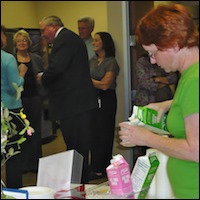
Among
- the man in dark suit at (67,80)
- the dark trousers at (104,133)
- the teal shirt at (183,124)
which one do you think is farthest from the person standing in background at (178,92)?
the dark trousers at (104,133)

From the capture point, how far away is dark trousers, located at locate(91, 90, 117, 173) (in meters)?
3.48

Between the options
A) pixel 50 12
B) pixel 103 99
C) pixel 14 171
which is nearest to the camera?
pixel 14 171

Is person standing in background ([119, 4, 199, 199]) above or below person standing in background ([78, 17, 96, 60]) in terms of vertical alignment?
below

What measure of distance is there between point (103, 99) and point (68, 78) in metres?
0.44

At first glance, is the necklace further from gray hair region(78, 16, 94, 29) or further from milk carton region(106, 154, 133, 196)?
milk carton region(106, 154, 133, 196)

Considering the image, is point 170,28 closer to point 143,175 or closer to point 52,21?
point 143,175

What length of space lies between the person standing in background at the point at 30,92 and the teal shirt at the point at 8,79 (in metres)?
0.14

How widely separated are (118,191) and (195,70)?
0.40 metres

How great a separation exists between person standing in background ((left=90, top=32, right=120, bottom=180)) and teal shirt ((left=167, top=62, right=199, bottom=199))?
2048 mm

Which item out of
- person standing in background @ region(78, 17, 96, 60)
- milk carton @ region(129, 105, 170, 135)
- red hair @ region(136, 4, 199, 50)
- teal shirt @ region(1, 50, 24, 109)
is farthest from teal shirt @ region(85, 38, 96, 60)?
red hair @ region(136, 4, 199, 50)

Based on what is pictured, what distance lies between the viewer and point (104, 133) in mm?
3561

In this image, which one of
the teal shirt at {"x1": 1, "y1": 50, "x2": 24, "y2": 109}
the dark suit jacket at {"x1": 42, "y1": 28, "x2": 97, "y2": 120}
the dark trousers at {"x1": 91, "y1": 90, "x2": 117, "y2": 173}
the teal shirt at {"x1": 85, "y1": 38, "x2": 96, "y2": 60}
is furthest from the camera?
the dark trousers at {"x1": 91, "y1": 90, "x2": 117, "y2": 173}

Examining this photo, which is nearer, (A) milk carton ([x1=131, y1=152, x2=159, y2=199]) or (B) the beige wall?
(A) milk carton ([x1=131, y1=152, x2=159, y2=199])

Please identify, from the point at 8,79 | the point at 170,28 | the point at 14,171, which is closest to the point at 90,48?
the point at 8,79
